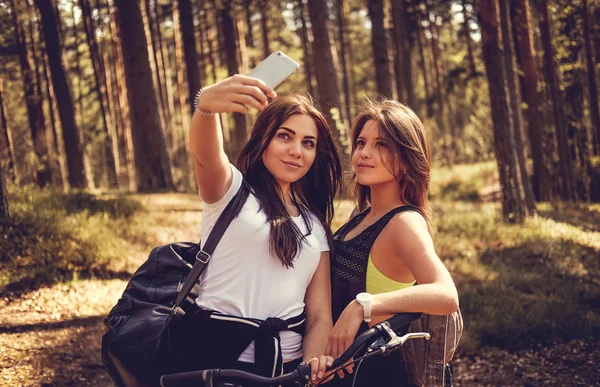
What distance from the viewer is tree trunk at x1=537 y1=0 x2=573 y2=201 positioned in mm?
17328

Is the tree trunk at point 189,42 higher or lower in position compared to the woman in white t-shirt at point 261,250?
higher

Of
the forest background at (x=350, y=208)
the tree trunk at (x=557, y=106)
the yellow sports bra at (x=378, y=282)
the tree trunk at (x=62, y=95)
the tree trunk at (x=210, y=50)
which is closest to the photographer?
the yellow sports bra at (x=378, y=282)

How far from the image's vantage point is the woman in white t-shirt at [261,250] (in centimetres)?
233

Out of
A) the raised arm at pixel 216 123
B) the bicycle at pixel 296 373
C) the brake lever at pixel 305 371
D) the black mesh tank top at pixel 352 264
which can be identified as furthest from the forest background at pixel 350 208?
the brake lever at pixel 305 371

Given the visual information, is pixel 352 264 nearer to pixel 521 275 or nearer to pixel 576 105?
pixel 521 275

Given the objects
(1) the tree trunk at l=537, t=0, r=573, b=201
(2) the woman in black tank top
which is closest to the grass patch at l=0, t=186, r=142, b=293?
(2) the woman in black tank top

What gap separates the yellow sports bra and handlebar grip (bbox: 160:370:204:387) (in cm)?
101

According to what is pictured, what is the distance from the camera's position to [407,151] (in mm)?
2838

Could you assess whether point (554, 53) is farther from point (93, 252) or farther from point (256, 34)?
point (256, 34)

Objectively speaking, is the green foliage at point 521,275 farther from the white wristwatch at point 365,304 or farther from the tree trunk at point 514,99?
the white wristwatch at point 365,304

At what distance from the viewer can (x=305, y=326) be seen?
105 inches

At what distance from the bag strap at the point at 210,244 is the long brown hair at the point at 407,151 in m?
0.85

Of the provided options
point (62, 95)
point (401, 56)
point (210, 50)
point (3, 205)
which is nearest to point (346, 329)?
point (3, 205)

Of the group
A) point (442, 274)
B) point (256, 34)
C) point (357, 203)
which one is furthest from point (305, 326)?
point (256, 34)
